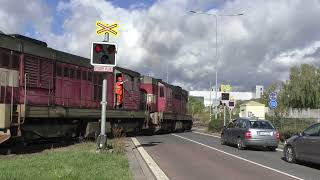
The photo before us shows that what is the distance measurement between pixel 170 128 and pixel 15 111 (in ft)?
94.3

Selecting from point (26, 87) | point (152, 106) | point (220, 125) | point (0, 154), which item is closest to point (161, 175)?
point (0, 154)

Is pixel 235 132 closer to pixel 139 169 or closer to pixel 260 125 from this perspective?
pixel 260 125

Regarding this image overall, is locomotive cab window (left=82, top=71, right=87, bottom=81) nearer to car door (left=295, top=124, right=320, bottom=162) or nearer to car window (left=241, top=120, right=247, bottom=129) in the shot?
car window (left=241, top=120, right=247, bottom=129)

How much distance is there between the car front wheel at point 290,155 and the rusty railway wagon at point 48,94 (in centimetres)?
743

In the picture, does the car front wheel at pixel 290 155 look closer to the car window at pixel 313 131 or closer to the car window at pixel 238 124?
the car window at pixel 313 131

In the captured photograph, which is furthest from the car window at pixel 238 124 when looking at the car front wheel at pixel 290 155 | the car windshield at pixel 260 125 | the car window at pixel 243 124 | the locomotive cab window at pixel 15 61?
the locomotive cab window at pixel 15 61

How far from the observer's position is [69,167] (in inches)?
519

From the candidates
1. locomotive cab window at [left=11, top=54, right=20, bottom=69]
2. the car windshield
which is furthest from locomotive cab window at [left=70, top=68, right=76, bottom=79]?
the car windshield

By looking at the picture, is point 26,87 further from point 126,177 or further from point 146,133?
point 146,133

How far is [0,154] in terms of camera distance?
17.6 m

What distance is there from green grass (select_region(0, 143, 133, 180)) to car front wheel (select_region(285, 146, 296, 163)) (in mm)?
6809

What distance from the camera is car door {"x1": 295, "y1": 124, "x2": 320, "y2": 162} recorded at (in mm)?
17609

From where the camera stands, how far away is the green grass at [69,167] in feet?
37.9

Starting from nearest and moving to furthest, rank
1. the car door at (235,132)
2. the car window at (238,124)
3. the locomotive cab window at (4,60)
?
1. the locomotive cab window at (4,60)
2. the car door at (235,132)
3. the car window at (238,124)
